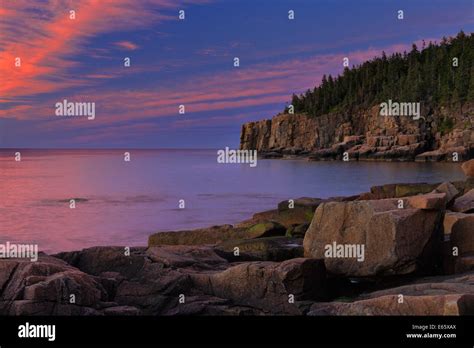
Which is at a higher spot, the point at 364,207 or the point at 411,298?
the point at 364,207

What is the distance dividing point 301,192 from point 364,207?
49.8 metres

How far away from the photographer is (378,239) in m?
14.1

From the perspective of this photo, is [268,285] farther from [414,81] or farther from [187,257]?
[414,81]

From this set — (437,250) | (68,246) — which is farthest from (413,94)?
(437,250)

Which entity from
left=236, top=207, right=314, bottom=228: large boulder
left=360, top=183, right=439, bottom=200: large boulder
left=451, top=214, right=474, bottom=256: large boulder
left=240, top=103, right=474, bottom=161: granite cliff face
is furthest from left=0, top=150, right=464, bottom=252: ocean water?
left=240, top=103, right=474, bottom=161: granite cliff face

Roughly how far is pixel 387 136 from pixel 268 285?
136164 mm

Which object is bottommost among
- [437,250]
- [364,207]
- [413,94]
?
[437,250]

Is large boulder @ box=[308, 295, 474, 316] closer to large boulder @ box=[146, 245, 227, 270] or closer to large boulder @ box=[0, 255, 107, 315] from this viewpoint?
large boulder @ box=[146, 245, 227, 270]

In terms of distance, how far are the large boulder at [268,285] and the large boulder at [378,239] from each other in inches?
42.1

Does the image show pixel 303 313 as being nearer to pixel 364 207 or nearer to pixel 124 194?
pixel 364 207

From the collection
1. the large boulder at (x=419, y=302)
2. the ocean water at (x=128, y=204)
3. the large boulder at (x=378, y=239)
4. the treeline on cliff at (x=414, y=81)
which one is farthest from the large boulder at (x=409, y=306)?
the treeline on cliff at (x=414, y=81)

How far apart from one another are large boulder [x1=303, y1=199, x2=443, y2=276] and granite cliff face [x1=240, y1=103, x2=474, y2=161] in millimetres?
104454

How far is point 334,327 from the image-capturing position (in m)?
11.3

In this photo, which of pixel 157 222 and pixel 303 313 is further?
pixel 157 222
